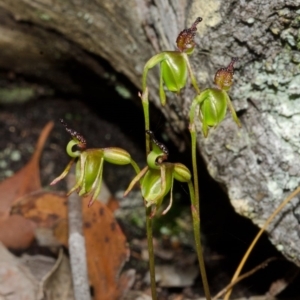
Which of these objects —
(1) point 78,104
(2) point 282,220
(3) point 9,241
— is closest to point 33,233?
(3) point 9,241

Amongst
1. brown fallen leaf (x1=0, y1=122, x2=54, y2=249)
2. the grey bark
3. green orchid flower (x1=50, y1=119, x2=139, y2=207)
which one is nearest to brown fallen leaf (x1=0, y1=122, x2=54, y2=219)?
brown fallen leaf (x1=0, y1=122, x2=54, y2=249)

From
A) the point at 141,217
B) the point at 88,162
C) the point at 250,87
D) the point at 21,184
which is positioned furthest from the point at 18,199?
the point at 250,87

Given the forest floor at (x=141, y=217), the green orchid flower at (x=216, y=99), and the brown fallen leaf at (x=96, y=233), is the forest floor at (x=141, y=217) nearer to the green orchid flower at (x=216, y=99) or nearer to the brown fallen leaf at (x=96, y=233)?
the brown fallen leaf at (x=96, y=233)

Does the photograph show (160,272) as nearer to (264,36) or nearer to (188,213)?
(188,213)

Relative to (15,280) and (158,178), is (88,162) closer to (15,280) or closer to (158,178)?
(158,178)

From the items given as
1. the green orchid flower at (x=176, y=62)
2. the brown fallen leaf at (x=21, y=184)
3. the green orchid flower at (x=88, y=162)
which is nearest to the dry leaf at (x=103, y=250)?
the brown fallen leaf at (x=21, y=184)

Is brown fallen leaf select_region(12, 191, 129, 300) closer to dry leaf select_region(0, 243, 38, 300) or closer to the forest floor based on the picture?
the forest floor

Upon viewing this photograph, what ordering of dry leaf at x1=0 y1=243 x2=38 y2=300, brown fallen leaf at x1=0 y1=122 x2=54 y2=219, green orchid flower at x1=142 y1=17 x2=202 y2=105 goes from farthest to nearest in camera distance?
1. brown fallen leaf at x1=0 y1=122 x2=54 y2=219
2. dry leaf at x1=0 y1=243 x2=38 y2=300
3. green orchid flower at x1=142 y1=17 x2=202 y2=105

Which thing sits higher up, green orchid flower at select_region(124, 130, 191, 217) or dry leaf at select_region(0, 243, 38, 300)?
green orchid flower at select_region(124, 130, 191, 217)
